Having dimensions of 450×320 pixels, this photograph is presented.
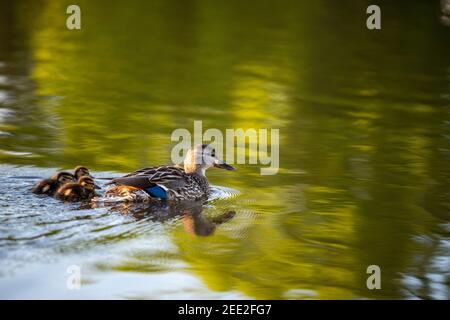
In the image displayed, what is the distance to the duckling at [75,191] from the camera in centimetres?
907

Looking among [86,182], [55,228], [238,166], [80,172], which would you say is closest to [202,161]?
[238,166]

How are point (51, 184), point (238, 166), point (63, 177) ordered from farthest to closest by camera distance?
point (238, 166) → point (63, 177) → point (51, 184)

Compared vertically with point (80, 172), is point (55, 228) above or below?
below

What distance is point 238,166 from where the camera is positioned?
11.2 m

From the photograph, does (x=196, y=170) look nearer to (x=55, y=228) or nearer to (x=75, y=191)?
(x=75, y=191)

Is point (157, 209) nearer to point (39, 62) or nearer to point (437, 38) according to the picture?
point (39, 62)

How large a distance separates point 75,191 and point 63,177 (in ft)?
1.31

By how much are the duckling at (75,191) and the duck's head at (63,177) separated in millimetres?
205

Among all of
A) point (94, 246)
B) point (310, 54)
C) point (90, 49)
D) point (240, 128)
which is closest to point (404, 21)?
point (310, 54)

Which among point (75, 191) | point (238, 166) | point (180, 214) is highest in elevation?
point (75, 191)

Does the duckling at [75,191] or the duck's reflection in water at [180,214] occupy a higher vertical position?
the duckling at [75,191]

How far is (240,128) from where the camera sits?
1309cm

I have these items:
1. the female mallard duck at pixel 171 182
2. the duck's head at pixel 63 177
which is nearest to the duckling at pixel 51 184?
the duck's head at pixel 63 177

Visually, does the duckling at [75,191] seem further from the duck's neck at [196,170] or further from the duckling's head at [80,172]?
the duck's neck at [196,170]
